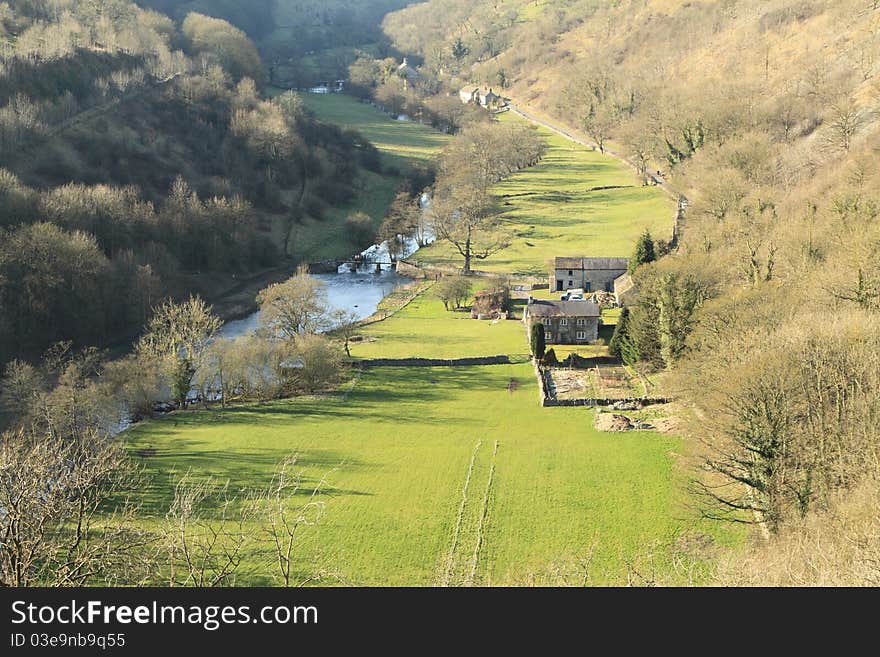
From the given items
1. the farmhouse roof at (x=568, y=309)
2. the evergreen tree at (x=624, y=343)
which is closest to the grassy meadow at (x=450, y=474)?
the farmhouse roof at (x=568, y=309)

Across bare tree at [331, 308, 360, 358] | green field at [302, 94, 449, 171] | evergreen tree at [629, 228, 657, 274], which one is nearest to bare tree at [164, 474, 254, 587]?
bare tree at [331, 308, 360, 358]

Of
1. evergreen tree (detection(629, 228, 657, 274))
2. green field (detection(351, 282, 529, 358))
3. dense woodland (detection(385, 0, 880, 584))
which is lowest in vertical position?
green field (detection(351, 282, 529, 358))

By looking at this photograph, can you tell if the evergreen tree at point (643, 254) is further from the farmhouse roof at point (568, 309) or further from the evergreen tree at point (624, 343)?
the evergreen tree at point (624, 343)

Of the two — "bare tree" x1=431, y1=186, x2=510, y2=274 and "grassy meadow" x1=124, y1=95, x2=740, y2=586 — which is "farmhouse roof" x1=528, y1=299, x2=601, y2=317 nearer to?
"grassy meadow" x1=124, y1=95, x2=740, y2=586

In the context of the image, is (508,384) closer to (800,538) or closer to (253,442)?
(253,442)

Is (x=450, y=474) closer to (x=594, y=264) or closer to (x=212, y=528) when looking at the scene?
(x=212, y=528)

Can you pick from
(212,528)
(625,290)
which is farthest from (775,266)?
(212,528)

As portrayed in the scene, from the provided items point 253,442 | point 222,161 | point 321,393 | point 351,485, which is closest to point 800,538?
point 351,485
